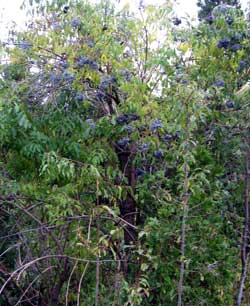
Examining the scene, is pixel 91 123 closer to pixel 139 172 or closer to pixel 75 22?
pixel 139 172

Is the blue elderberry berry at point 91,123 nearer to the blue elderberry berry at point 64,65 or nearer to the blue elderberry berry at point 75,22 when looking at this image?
the blue elderberry berry at point 64,65

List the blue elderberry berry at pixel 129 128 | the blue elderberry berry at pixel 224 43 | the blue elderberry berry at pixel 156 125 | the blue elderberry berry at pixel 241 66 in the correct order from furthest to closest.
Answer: the blue elderberry berry at pixel 241 66 < the blue elderberry berry at pixel 224 43 < the blue elderberry berry at pixel 129 128 < the blue elderberry berry at pixel 156 125

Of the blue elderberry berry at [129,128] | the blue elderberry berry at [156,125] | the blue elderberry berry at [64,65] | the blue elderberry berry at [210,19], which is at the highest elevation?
the blue elderberry berry at [210,19]

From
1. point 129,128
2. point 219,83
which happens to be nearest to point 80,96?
point 129,128

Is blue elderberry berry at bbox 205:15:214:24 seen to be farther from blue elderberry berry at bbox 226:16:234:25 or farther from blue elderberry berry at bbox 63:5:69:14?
blue elderberry berry at bbox 63:5:69:14

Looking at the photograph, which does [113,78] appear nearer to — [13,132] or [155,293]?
[13,132]

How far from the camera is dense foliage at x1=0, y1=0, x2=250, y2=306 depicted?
382cm

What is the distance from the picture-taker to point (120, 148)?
4.23 m

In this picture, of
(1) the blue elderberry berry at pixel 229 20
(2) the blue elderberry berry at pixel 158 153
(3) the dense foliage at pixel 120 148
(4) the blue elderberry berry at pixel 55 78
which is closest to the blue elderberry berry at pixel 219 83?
(3) the dense foliage at pixel 120 148

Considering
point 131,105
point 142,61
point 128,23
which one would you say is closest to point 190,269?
point 131,105

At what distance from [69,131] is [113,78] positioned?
0.50 meters

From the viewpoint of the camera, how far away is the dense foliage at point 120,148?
382cm

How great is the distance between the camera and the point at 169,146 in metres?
4.04

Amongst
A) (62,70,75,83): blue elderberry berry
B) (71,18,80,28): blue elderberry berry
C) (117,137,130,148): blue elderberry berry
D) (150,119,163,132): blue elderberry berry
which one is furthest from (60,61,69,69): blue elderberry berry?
(150,119,163,132): blue elderberry berry
